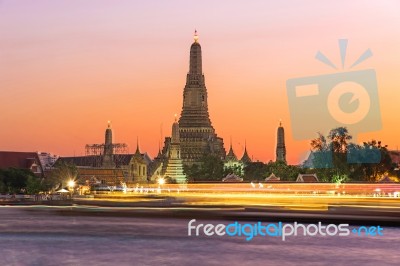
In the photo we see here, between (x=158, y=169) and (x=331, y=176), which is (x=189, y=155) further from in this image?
(x=331, y=176)

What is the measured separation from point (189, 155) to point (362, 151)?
4870cm

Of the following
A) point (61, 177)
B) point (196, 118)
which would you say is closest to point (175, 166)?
point (196, 118)

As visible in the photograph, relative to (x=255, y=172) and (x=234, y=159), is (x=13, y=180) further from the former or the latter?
(x=234, y=159)

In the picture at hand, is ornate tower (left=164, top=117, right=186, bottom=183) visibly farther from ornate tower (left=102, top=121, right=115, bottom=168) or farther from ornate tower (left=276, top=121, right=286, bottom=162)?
ornate tower (left=276, top=121, right=286, bottom=162)

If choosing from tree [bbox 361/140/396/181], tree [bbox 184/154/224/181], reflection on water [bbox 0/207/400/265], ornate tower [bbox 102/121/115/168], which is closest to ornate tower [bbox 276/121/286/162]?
tree [bbox 184/154/224/181]

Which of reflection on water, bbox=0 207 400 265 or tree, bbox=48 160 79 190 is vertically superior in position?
tree, bbox=48 160 79 190

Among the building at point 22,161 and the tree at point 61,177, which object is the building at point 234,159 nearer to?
the building at point 22,161

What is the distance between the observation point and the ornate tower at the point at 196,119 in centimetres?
12600

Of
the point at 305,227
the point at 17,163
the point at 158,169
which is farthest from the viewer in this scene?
the point at 158,169

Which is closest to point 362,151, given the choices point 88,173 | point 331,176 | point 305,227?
point 331,176

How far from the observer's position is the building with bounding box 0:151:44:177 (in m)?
88.4

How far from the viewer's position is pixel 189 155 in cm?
12544

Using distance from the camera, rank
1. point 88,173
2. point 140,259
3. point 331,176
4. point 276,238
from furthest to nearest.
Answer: point 88,173 < point 331,176 < point 276,238 < point 140,259

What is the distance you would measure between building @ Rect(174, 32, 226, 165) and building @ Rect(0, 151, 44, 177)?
126ft
